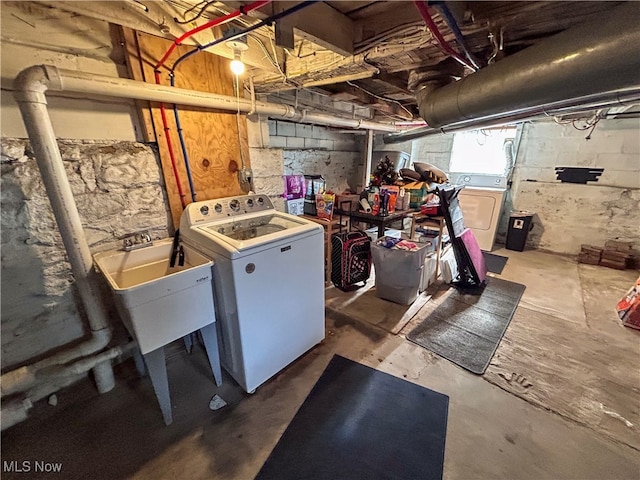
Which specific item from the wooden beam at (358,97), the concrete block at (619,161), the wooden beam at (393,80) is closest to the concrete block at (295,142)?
the wooden beam at (358,97)

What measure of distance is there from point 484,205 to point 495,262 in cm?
91

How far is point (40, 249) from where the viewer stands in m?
1.43

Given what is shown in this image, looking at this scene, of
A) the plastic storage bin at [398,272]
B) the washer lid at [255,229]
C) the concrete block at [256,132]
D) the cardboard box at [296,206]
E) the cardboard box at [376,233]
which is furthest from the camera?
the cardboard box at [376,233]

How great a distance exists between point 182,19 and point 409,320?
98.4 inches

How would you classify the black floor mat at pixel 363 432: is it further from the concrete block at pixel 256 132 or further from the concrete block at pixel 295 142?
the concrete block at pixel 295 142

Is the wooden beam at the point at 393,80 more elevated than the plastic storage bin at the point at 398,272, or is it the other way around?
the wooden beam at the point at 393,80

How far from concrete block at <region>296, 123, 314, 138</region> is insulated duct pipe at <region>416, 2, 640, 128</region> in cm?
228

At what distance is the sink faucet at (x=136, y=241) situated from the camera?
163 centimetres

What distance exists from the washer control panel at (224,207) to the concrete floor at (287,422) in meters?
1.02

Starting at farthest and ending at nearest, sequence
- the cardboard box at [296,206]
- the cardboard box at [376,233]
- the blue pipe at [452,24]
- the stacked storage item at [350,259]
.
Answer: the cardboard box at [376,233] → the cardboard box at [296,206] → the stacked storage item at [350,259] → the blue pipe at [452,24]

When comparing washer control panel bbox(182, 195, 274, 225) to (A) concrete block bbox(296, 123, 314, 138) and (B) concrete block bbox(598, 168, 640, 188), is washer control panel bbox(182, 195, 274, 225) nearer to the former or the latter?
(A) concrete block bbox(296, 123, 314, 138)

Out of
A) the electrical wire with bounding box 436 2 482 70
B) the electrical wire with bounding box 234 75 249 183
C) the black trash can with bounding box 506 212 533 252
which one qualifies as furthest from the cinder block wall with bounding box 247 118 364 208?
the black trash can with bounding box 506 212 533 252

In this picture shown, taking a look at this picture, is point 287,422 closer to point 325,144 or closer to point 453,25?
point 453,25

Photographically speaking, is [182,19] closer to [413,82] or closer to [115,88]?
[115,88]
